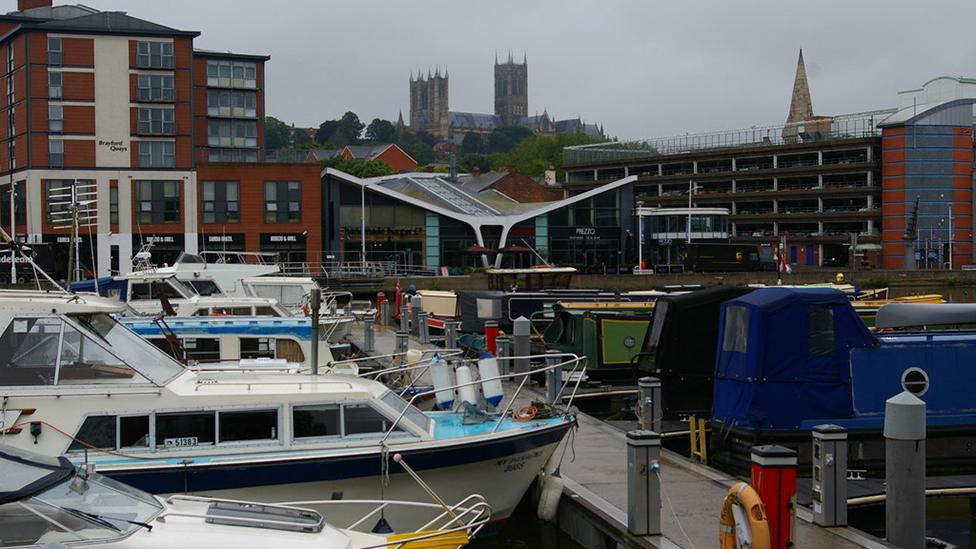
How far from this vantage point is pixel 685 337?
20.2 meters

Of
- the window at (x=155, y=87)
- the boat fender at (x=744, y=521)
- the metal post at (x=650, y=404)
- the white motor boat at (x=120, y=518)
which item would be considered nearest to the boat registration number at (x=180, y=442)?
the white motor boat at (x=120, y=518)

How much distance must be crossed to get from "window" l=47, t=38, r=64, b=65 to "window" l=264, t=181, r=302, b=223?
1365cm

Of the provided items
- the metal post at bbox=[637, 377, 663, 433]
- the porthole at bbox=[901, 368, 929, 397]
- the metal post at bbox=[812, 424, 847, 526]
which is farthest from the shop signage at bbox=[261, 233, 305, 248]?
the metal post at bbox=[812, 424, 847, 526]

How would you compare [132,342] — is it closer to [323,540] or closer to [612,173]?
[323,540]

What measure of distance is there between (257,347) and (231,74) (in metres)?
58.8

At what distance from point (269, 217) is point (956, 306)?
A: 51.0 m

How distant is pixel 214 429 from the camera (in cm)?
1280

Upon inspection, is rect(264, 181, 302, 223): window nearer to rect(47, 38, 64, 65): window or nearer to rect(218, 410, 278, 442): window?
rect(47, 38, 64, 65): window

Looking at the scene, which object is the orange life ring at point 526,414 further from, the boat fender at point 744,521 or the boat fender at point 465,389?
the boat fender at point 744,521

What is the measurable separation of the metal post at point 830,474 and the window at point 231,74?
7114cm

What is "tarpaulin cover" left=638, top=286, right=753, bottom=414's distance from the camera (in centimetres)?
1998

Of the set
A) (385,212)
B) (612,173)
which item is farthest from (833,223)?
(385,212)

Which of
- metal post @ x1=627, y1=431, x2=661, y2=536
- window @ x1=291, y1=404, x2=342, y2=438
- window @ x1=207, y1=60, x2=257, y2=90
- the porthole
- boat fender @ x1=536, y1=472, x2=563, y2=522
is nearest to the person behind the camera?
metal post @ x1=627, y1=431, x2=661, y2=536

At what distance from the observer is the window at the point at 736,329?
16.4 m
